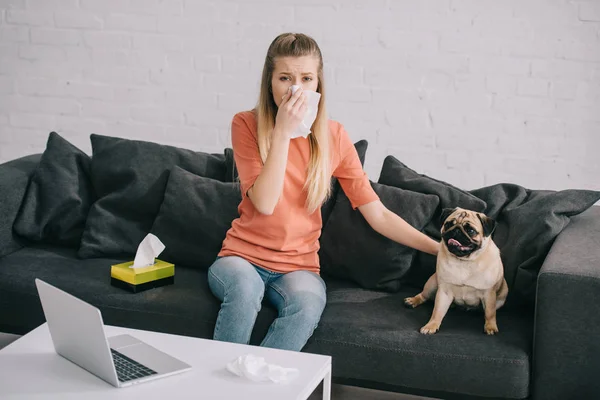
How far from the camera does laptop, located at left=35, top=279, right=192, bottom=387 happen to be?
1.63 m

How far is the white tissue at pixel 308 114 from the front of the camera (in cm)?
237

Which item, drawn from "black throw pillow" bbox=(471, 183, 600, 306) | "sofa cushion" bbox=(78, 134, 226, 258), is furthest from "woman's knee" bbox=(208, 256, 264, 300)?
"black throw pillow" bbox=(471, 183, 600, 306)

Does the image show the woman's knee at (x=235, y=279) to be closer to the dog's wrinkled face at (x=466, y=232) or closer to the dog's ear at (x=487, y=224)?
the dog's wrinkled face at (x=466, y=232)

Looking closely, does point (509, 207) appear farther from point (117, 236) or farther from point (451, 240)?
point (117, 236)

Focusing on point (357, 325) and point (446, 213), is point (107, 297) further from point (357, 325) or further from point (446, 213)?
point (446, 213)

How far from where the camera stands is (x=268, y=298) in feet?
7.95

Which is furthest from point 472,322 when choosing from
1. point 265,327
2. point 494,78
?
point 494,78

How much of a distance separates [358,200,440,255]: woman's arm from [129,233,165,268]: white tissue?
26.0 inches

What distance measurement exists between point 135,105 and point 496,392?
6.99 ft

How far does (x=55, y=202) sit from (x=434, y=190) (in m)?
1.36

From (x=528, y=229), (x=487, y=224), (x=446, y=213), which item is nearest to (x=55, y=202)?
(x=446, y=213)

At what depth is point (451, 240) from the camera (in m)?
2.27

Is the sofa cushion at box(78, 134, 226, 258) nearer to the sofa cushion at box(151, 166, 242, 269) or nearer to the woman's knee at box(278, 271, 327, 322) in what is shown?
the sofa cushion at box(151, 166, 242, 269)

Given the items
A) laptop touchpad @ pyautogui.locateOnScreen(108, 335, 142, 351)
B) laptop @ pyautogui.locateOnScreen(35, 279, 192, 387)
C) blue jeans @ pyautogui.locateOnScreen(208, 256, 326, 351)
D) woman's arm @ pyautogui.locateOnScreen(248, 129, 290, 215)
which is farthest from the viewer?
woman's arm @ pyautogui.locateOnScreen(248, 129, 290, 215)
